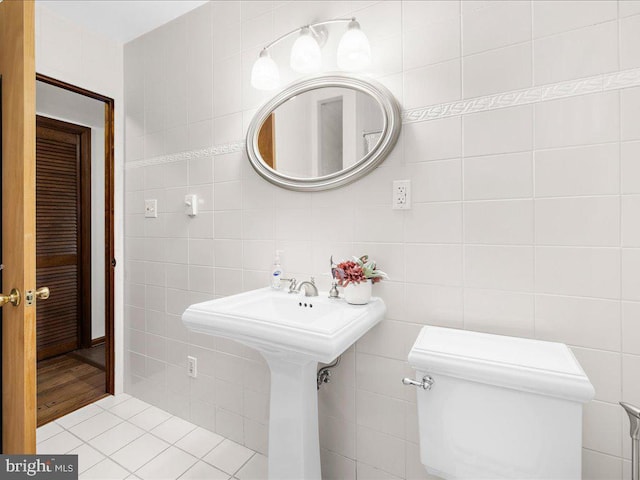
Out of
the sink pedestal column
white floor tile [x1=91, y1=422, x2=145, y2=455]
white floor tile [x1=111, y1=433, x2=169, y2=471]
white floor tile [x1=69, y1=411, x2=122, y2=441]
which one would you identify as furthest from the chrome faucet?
white floor tile [x1=69, y1=411, x2=122, y2=441]

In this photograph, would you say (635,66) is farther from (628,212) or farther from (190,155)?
(190,155)

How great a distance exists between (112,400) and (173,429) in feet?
1.99

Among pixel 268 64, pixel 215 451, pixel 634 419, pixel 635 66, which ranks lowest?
pixel 215 451

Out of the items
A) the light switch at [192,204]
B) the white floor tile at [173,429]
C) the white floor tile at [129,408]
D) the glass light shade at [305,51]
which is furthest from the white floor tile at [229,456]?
the glass light shade at [305,51]

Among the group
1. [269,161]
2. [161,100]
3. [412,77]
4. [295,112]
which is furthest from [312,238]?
[161,100]

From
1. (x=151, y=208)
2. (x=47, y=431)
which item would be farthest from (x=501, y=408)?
(x=47, y=431)

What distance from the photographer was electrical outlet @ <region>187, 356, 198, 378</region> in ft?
6.43

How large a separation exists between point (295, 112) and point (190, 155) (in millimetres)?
743

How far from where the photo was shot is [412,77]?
1339 millimetres

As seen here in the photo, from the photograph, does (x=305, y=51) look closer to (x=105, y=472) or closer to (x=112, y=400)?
(x=105, y=472)

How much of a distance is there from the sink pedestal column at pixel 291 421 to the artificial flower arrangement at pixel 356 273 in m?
0.33

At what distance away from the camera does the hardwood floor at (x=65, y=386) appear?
211 centimetres

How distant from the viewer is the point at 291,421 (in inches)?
49.7

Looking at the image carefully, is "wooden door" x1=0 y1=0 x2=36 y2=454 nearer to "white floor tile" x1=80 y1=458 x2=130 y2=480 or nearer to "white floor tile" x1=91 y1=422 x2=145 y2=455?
"white floor tile" x1=80 y1=458 x2=130 y2=480
